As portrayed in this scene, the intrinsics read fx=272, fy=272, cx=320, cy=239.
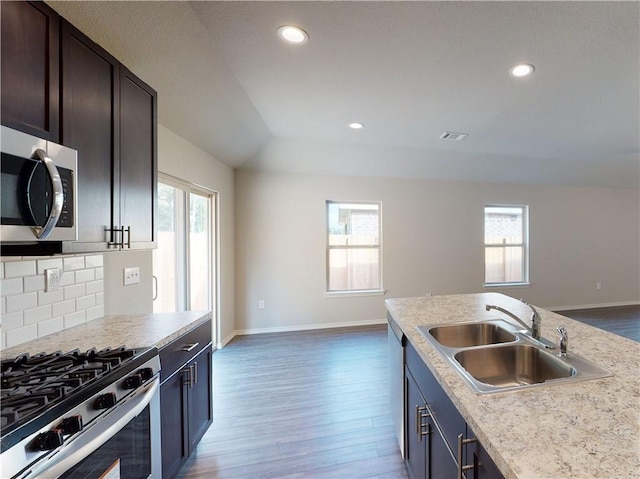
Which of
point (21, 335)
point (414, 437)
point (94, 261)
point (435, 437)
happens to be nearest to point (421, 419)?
point (435, 437)

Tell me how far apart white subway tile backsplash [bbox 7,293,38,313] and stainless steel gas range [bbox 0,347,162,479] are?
291mm

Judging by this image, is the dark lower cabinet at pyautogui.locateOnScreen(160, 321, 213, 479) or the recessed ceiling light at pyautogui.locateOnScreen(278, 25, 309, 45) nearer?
the dark lower cabinet at pyautogui.locateOnScreen(160, 321, 213, 479)

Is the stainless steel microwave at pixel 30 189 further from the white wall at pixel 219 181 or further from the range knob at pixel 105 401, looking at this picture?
the white wall at pixel 219 181

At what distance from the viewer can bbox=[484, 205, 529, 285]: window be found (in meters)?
4.94

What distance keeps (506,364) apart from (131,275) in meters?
2.40

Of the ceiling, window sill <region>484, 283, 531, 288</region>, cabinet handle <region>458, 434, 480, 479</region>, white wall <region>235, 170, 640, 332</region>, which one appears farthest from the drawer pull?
window sill <region>484, 283, 531, 288</region>

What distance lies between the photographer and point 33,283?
1369 millimetres

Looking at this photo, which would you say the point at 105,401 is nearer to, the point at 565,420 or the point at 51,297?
the point at 51,297

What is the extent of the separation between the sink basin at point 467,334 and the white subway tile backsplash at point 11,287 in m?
2.12

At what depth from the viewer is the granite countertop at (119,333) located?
132 cm

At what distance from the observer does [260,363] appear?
3.09 metres

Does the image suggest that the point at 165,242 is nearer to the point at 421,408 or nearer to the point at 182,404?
the point at 182,404

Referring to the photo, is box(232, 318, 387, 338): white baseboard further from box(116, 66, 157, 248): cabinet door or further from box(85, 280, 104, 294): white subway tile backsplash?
box(116, 66, 157, 248): cabinet door

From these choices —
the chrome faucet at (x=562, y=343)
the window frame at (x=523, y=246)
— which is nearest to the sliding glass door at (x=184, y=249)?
the chrome faucet at (x=562, y=343)
